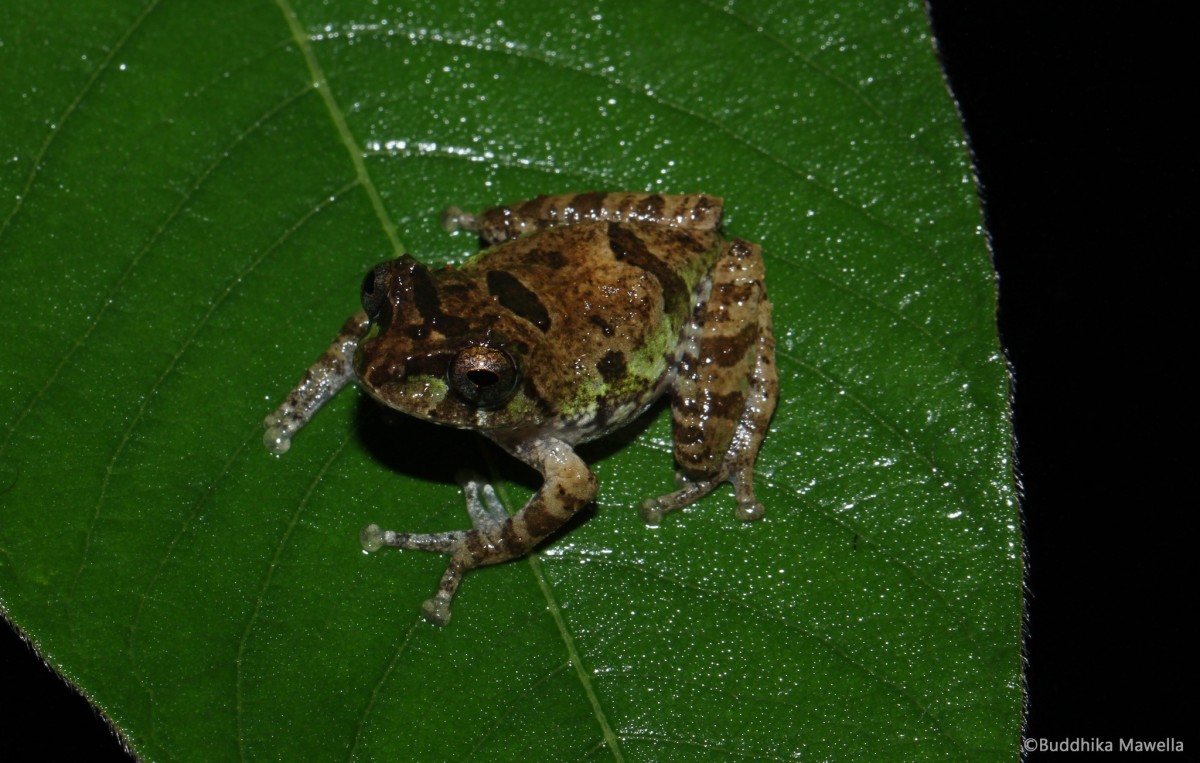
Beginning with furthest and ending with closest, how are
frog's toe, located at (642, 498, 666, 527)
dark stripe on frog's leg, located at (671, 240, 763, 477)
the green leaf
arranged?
1. dark stripe on frog's leg, located at (671, 240, 763, 477)
2. frog's toe, located at (642, 498, 666, 527)
3. the green leaf

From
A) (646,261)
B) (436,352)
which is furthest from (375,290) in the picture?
(646,261)

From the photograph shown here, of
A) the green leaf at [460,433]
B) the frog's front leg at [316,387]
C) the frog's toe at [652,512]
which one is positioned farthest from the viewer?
the frog's toe at [652,512]

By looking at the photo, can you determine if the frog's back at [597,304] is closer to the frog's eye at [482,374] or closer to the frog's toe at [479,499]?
the frog's eye at [482,374]

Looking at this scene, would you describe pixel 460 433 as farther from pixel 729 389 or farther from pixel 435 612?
pixel 729 389

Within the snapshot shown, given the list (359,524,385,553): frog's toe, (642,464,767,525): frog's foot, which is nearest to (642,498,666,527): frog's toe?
(642,464,767,525): frog's foot

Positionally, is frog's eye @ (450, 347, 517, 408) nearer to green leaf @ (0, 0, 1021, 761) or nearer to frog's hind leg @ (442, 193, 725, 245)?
green leaf @ (0, 0, 1021, 761)

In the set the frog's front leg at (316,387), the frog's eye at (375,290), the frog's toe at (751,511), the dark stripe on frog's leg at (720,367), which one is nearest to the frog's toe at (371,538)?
the frog's front leg at (316,387)
